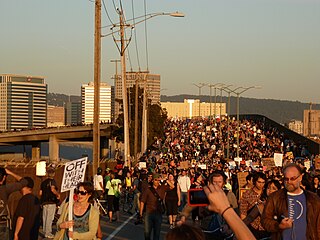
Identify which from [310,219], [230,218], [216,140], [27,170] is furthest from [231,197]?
[216,140]

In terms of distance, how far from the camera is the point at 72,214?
10305mm

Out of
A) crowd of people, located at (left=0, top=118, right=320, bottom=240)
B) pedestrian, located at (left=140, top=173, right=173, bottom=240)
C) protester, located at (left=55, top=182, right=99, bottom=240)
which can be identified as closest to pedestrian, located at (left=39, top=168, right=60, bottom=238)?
crowd of people, located at (left=0, top=118, right=320, bottom=240)

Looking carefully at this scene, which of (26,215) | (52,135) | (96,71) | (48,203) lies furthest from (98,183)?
(52,135)

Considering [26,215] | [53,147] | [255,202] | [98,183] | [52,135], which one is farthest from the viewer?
[52,135]

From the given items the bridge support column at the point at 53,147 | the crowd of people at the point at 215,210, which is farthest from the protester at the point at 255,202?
the bridge support column at the point at 53,147

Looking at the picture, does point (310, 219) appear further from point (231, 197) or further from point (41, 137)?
point (41, 137)

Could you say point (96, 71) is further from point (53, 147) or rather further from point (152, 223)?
point (53, 147)

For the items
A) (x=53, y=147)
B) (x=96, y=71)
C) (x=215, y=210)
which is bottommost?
(x=53, y=147)

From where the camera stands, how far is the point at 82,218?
10320 millimetres

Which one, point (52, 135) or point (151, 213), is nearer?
point (151, 213)

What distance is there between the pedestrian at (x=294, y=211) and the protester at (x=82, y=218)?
2352 mm

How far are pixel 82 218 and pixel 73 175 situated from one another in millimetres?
865

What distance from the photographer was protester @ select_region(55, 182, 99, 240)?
10.3 m

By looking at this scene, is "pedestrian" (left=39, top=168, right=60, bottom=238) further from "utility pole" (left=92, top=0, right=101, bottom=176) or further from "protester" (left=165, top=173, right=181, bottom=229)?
"utility pole" (left=92, top=0, right=101, bottom=176)
